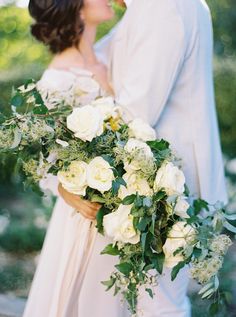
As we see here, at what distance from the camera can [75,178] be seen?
2.15 m

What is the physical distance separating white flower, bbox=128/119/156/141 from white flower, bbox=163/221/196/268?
0.77ft

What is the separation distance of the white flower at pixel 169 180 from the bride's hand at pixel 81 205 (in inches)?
8.1

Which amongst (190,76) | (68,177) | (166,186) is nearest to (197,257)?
(166,186)

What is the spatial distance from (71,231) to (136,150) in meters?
0.50

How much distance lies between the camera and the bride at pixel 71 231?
2453 millimetres

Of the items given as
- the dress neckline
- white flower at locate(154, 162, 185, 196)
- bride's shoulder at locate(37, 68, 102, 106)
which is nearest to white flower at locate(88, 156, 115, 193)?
white flower at locate(154, 162, 185, 196)

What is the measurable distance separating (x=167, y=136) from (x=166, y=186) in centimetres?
33

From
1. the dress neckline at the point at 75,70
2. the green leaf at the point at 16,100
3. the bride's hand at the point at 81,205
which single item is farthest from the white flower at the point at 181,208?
the dress neckline at the point at 75,70

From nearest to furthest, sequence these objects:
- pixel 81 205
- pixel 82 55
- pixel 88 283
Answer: pixel 81 205
pixel 88 283
pixel 82 55

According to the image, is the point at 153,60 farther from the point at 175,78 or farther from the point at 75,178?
the point at 75,178

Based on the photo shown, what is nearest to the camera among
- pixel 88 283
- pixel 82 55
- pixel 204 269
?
pixel 204 269

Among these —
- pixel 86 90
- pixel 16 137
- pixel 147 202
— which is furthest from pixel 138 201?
pixel 86 90

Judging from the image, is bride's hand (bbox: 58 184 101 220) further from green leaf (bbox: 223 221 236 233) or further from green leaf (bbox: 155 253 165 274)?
green leaf (bbox: 223 221 236 233)

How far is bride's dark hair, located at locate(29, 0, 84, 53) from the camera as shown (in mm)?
2783
